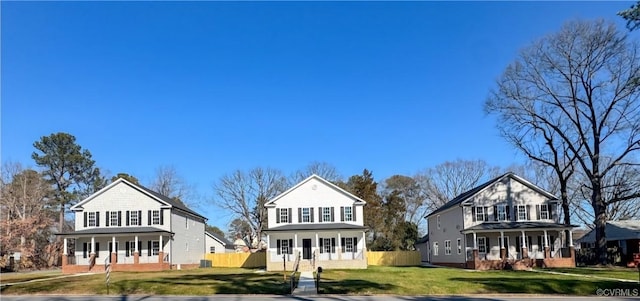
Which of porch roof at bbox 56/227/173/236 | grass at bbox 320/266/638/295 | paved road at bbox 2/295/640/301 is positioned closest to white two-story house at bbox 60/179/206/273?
porch roof at bbox 56/227/173/236

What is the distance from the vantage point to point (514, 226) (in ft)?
126

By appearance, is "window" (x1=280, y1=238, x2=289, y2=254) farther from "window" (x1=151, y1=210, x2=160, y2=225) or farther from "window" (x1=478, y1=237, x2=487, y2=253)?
"window" (x1=478, y1=237, x2=487, y2=253)

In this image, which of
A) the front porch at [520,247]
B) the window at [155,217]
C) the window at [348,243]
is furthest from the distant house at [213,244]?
the front porch at [520,247]

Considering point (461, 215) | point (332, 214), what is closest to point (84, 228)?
point (332, 214)

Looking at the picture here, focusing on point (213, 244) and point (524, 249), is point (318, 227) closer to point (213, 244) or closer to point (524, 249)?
point (524, 249)

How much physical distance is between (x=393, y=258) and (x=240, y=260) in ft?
48.7

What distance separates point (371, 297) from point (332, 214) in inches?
855

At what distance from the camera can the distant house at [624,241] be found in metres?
40.1

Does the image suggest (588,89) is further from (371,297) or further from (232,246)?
(232,246)

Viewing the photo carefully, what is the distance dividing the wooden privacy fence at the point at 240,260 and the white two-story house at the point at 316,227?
9.83 metres

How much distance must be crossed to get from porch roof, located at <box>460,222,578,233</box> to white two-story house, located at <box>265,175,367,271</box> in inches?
329

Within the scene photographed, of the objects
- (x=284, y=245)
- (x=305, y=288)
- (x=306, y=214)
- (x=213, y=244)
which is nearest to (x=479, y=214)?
(x=306, y=214)

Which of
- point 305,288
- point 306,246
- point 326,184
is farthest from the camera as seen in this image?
point 326,184

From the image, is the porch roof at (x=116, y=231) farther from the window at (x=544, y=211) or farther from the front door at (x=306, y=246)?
the window at (x=544, y=211)
